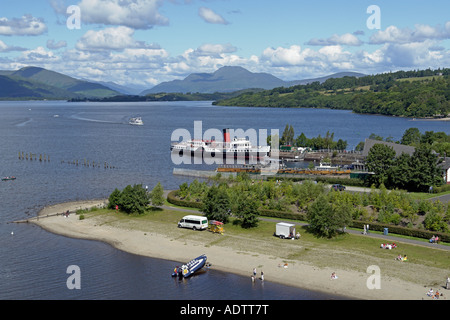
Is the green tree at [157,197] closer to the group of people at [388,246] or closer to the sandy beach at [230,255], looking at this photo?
the sandy beach at [230,255]

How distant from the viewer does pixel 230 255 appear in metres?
41.8

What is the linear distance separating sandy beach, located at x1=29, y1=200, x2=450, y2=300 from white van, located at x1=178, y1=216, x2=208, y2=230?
2.40 ft

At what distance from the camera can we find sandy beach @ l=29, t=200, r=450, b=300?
34.0 meters

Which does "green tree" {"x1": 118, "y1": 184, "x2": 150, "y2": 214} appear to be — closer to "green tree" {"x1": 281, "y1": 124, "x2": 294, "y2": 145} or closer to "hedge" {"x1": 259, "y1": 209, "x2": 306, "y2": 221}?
"hedge" {"x1": 259, "y1": 209, "x2": 306, "y2": 221}

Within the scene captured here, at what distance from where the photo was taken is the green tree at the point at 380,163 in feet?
211

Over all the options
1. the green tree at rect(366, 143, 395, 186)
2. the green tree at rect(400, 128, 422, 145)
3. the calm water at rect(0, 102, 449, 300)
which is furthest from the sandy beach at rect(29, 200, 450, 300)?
the green tree at rect(400, 128, 422, 145)

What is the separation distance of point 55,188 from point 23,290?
42305 mm

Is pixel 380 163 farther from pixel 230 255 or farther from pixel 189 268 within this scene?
pixel 189 268

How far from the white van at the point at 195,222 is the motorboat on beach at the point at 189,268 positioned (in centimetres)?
1037

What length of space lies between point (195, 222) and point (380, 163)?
30860 mm

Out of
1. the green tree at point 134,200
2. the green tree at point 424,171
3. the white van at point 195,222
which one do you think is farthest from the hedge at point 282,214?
the green tree at point 424,171
